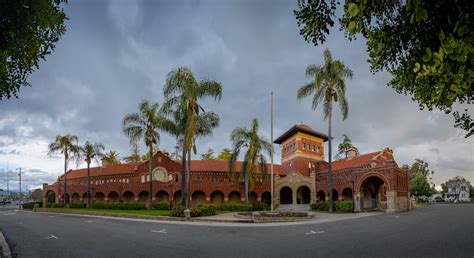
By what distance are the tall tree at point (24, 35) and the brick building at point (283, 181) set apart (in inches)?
1321

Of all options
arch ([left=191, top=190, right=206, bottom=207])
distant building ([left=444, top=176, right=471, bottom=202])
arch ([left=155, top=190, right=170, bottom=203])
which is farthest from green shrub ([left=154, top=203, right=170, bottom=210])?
distant building ([left=444, top=176, right=471, bottom=202])

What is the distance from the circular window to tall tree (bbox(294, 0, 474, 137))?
43397mm

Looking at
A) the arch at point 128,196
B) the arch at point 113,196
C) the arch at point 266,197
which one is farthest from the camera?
the arch at point 113,196

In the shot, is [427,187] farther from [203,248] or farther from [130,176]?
[203,248]

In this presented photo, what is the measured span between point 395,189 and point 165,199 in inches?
1116

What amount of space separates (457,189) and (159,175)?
385 ft

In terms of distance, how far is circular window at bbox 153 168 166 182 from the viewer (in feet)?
162

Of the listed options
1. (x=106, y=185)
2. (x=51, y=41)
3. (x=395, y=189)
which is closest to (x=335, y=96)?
(x=395, y=189)

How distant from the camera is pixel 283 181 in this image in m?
49.8

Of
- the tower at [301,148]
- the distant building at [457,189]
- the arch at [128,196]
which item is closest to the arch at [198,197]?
the arch at [128,196]

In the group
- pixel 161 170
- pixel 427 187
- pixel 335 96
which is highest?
pixel 335 96

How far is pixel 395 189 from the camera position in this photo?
122 ft

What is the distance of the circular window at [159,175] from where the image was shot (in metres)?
49.4

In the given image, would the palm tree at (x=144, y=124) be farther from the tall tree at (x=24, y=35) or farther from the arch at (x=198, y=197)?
the tall tree at (x=24, y=35)
